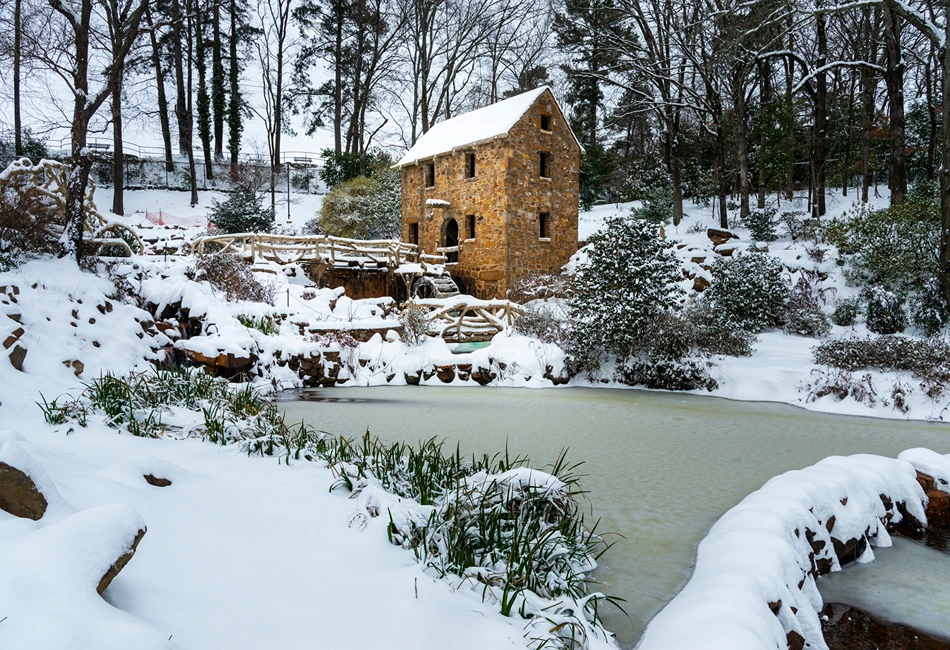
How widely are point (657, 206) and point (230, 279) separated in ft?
59.3

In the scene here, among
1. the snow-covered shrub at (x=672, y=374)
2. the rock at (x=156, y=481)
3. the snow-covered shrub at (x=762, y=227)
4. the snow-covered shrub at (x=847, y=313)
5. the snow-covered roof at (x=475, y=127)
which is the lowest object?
the snow-covered shrub at (x=672, y=374)

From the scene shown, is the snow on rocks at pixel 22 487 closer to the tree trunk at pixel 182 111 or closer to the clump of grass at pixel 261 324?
the clump of grass at pixel 261 324

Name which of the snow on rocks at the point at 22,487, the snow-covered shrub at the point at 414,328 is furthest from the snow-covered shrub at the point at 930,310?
the snow on rocks at the point at 22,487

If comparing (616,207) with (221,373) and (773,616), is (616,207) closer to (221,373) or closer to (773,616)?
(221,373)

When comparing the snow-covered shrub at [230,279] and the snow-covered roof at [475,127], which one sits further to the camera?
the snow-covered roof at [475,127]

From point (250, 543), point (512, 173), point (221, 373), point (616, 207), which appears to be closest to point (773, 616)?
point (250, 543)

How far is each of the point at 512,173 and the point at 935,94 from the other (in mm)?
17455

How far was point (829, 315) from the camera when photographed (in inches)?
477

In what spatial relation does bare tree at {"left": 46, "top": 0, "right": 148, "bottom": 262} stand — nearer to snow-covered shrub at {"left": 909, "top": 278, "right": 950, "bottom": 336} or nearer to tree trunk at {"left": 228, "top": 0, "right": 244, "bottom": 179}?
snow-covered shrub at {"left": 909, "top": 278, "right": 950, "bottom": 336}

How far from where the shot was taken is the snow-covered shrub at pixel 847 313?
1179 cm

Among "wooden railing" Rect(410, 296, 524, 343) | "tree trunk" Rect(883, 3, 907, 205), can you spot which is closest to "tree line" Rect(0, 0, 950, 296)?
"tree trunk" Rect(883, 3, 907, 205)

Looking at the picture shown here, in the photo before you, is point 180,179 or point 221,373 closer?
point 221,373

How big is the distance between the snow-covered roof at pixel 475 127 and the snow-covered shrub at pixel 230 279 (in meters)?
9.87

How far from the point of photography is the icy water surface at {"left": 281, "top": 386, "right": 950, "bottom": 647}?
11.8 feet
